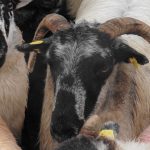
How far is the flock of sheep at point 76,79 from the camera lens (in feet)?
14.2

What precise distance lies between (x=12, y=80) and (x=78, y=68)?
112 centimetres

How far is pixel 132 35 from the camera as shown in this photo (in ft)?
17.6

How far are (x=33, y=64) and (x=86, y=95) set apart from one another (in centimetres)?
123

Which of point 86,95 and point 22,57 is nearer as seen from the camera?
point 86,95

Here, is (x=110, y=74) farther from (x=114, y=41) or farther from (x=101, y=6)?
(x=101, y=6)

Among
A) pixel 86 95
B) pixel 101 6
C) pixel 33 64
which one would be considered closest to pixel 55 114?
pixel 86 95

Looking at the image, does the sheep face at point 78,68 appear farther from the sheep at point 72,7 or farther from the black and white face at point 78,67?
the sheep at point 72,7

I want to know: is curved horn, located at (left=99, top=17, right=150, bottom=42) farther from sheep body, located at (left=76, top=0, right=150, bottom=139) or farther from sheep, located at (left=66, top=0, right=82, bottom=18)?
sheep, located at (left=66, top=0, right=82, bottom=18)

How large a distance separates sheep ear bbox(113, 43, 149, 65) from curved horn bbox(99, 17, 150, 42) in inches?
5.1

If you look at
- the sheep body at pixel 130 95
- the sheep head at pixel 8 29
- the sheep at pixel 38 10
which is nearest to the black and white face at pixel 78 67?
the sheep body at pixel 130 95

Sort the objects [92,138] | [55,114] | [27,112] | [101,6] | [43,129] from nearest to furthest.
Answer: [92,138] < [55,114] < [43,129] < [27,112] < [101,6]

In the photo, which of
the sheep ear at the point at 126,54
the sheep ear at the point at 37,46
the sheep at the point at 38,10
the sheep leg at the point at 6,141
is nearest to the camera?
the sheep leg at the point at 6,141

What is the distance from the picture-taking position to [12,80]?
5.33 meters

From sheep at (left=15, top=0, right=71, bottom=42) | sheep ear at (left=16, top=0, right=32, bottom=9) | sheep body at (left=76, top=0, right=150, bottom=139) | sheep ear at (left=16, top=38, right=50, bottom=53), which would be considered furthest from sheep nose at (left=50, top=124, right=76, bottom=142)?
sheep at (left=15, top=0, right=71, bottom=42)
